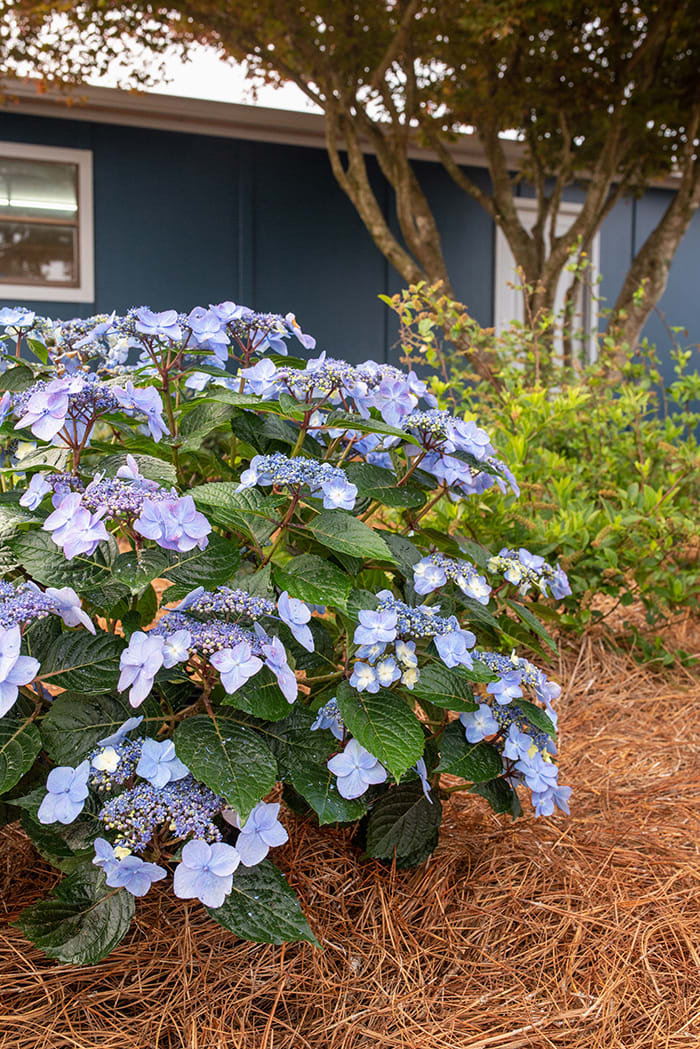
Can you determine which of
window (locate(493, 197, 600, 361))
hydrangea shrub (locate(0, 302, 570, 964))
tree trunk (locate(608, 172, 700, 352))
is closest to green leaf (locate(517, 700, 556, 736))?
hydrangea shrub (locate(0, 302, 570, 964))

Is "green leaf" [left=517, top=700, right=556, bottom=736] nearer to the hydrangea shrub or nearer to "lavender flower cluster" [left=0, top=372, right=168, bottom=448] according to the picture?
the hydrangea shrub

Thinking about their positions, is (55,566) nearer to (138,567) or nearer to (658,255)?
(138,567)

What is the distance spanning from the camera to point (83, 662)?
90 cm

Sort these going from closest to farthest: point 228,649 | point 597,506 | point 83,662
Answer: point 228,649
point 83,662
point 597,506

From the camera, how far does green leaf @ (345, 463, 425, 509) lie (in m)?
1.06

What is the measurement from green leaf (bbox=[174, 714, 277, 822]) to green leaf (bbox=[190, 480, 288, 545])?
0.22 metres

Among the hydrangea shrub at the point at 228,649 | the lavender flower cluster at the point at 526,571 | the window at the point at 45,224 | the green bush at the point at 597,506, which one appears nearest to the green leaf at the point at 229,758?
the hydrangea shrub at the point at 228,649

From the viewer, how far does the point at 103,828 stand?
91 centimetres

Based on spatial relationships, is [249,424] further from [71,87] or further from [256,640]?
[71,87]

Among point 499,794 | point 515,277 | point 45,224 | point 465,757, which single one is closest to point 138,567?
point 465,757

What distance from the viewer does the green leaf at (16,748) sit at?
32.4 inches

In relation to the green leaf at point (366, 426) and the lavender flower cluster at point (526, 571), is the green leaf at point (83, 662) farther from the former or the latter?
the lavender flower cluster at point (526, 571)

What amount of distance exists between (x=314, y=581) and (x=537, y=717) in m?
0.36

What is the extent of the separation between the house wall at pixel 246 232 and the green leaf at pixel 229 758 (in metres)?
6.31
